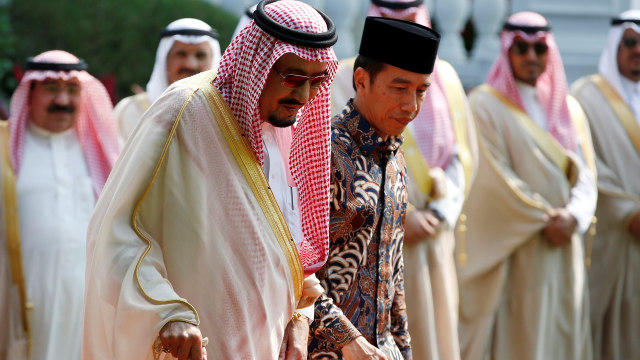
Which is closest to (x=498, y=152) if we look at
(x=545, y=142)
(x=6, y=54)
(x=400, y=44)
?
(x=545, y=142)

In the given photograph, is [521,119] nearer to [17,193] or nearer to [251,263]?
[17,193]

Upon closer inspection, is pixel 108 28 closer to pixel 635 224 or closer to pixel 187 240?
pixel 635 224

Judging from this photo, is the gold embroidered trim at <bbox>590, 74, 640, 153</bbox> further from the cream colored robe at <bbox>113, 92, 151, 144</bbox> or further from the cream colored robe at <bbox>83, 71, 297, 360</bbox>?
the cream colored robe at <bbox>83, 71, 297, 360</bbox>

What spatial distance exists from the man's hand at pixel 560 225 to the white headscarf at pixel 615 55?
148 cm

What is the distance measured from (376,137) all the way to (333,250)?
1.42 ft

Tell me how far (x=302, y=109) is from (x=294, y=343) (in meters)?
0.74

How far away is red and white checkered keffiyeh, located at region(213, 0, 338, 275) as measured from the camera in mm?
3799

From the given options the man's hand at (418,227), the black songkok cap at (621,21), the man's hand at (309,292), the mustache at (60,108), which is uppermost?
the man's hand at (309,292)

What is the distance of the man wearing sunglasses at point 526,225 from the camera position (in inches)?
308

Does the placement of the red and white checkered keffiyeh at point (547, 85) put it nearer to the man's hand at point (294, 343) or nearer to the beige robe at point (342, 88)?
the beige robe at point (342, 88)

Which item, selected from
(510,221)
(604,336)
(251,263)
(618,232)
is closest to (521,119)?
(510,221)

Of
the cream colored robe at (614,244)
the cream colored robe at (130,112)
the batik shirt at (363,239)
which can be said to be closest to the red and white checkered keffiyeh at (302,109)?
the batik shirt at (363,239)

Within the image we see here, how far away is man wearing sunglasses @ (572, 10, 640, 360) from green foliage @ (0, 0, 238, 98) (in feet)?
13.8

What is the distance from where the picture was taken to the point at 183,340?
3424 mm
